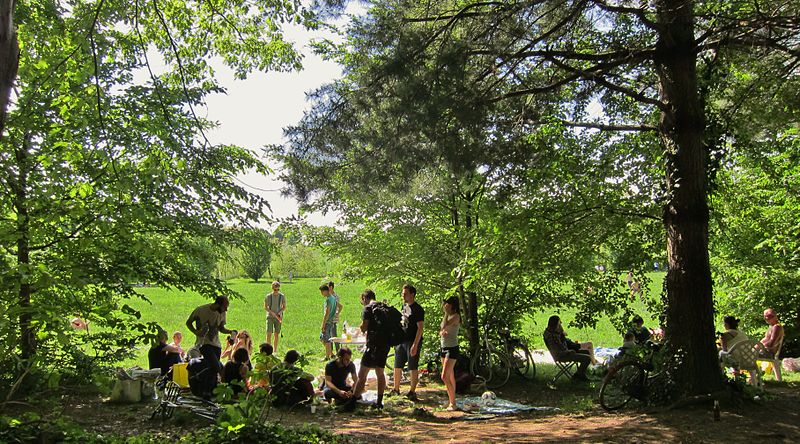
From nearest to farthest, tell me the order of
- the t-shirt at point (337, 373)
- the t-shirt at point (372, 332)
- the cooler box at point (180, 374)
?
the t-shirt at point (337, 373)
the t-shirt at point (372, 332)
the cooler box at point (180, 374)

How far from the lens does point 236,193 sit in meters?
7.17

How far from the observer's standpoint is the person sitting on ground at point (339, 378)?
25.3 feet

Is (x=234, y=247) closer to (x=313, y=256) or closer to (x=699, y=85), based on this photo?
(x=699, y=85)

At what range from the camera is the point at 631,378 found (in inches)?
279

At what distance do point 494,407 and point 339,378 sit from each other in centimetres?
206

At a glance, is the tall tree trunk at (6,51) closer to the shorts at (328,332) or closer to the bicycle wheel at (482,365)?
the bicycle wheel at (482,365)

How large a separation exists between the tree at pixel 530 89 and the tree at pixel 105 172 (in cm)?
131

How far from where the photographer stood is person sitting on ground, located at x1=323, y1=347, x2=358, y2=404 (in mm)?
7711

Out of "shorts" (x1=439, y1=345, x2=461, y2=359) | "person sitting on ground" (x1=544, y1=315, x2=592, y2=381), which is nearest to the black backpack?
"shorts" (x1=439, y1=345, x2=461, y2=359)

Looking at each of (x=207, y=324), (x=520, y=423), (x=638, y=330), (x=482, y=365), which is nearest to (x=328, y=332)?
(x=482, y=365)

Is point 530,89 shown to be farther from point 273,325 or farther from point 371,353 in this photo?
point 273,325

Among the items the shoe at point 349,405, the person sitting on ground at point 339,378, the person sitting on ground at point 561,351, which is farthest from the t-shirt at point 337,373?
the person sitting on ground at point 561,351

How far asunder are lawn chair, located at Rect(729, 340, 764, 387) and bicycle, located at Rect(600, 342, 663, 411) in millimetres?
1575

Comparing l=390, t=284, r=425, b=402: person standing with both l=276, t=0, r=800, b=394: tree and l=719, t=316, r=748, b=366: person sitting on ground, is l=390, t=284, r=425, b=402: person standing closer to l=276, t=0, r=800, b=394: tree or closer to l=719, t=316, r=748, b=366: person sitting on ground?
l=276, t=0, r=800, b=394: tree
